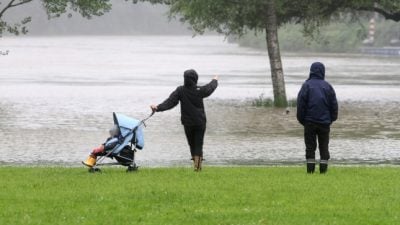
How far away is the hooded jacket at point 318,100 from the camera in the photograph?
1484 centimetres

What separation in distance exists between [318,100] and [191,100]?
2069 millimetres

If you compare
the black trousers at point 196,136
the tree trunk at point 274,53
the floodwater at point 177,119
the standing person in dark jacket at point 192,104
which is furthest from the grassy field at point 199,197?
the tree trunk at point 274,53

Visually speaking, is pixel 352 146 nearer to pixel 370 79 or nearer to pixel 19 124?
pixel 19 124

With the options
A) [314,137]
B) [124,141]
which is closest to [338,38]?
[314,137]

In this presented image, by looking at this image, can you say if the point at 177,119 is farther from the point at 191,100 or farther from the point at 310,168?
the point at 310,168

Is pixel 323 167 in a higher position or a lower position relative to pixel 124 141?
lower

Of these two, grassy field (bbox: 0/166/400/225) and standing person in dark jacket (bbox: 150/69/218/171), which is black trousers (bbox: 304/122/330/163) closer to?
grassy field (bbox: 0/166/400/225)

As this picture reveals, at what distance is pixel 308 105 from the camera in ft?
49.0

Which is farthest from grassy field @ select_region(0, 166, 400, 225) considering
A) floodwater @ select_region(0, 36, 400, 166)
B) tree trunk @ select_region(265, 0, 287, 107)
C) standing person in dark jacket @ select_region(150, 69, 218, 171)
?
tree trunk @ select_region(265, 0, 287, 107)

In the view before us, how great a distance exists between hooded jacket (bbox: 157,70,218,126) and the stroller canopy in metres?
0.49

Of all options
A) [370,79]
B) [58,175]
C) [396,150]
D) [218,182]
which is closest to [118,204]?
A: [218,182]

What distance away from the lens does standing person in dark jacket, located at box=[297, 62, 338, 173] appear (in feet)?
48.7

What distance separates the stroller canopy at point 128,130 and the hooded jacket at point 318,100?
2.71 meters

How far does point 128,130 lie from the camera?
1516cm
